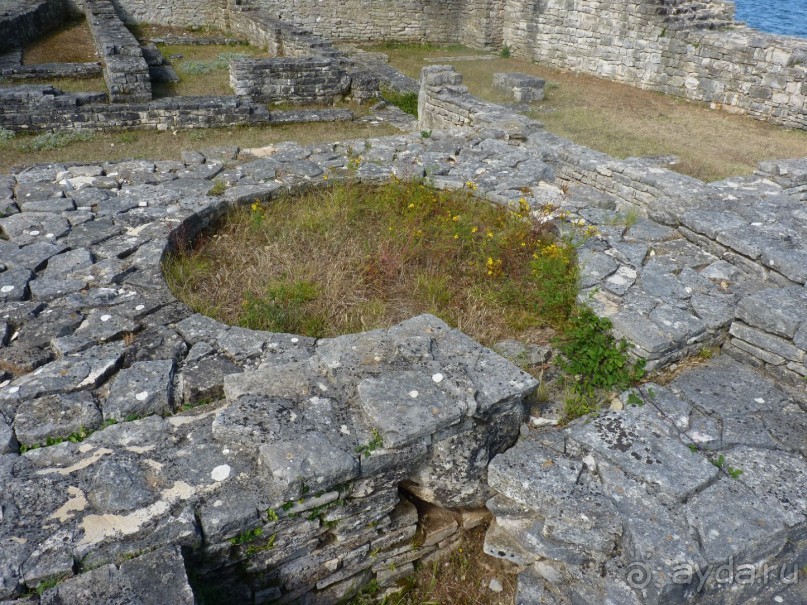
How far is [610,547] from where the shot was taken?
299 cm

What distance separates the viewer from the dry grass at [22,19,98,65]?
13892 mm

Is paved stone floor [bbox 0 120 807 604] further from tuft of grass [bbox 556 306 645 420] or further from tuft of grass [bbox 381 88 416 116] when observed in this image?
tuft of grass [bbox 381 88 416 116]

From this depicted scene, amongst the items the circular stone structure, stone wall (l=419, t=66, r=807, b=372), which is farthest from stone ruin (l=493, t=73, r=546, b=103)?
the circular stone structure

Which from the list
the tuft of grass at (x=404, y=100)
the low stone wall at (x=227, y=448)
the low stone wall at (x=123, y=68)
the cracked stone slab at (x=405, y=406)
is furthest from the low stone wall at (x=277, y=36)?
the cracked stone slab at (x=405, y=406)

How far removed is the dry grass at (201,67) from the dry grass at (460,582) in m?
10.3

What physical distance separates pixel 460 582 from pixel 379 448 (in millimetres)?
1058

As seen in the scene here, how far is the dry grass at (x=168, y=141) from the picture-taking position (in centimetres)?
827

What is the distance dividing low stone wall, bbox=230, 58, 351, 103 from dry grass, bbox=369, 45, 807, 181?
10.4 feet

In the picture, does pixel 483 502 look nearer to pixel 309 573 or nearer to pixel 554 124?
pixel 309 573

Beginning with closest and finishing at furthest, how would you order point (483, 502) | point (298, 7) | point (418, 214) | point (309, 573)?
point (309, 573) < point (483, 502) < point (418, 214) < point (298, 7)

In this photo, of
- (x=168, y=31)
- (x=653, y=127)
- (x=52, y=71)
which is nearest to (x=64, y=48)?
(x=168, y=31)

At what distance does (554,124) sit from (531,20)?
A: 6.36 metres

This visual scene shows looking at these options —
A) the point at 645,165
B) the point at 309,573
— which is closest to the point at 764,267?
the point at 645,165

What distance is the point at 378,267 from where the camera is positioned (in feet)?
16.9
